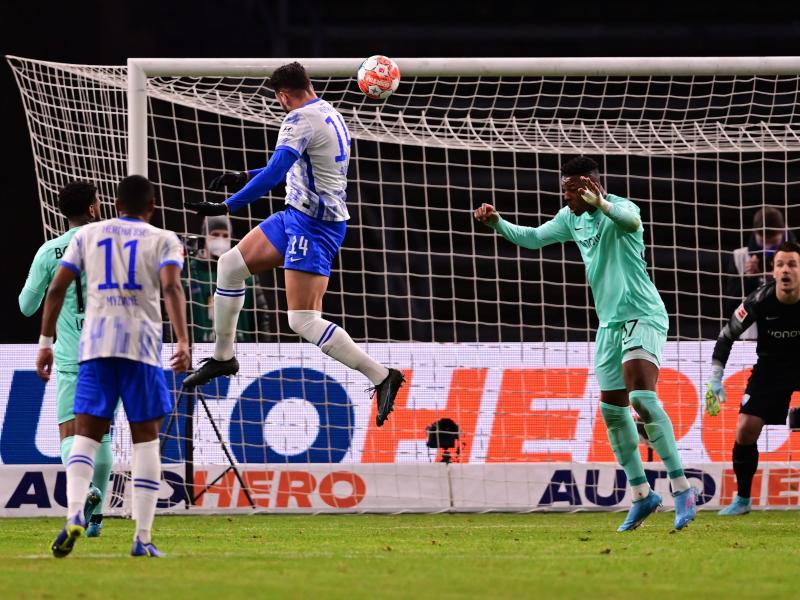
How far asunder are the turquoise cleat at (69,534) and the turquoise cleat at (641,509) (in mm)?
3825

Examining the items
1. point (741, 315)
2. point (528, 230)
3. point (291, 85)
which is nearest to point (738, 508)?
point (741, 315)

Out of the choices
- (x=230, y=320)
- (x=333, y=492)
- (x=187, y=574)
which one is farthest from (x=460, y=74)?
(x=187, y=574)

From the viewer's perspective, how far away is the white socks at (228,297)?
9.27 meters

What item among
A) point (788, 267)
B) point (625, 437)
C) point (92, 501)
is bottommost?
point (92, 501)

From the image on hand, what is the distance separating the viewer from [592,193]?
27.6 feet

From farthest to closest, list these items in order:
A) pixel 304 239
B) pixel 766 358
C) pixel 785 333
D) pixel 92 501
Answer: pixel 766 358
pixel 785 333
pixel 304 239
pixel 92 501

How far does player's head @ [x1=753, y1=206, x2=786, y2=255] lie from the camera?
1147 cm

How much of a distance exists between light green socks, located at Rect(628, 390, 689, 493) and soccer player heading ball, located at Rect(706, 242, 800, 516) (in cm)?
75

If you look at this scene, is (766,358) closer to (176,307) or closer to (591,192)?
(591,192)

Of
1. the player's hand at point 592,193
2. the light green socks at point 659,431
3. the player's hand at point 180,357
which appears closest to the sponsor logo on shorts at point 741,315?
the light green socks at point 659,431

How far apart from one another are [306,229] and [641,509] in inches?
111

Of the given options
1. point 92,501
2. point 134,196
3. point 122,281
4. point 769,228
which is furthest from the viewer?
point 769,228

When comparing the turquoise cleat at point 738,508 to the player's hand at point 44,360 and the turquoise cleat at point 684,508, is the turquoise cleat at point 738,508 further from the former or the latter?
the player's hand at point 44,360
